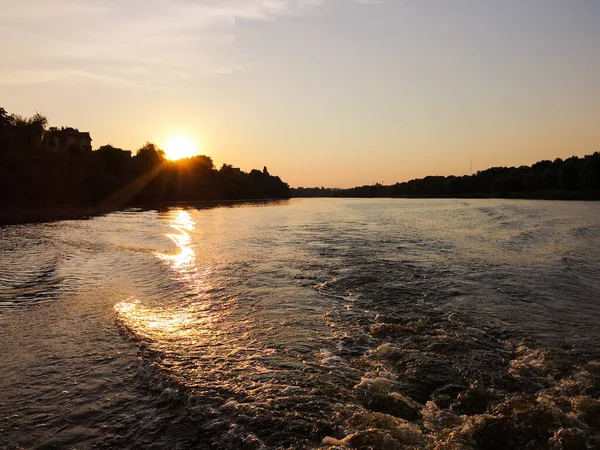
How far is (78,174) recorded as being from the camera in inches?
3563

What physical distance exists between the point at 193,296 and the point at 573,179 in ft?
506

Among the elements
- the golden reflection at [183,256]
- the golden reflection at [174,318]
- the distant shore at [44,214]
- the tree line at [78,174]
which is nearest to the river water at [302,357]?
the golden reflection at [174,318]

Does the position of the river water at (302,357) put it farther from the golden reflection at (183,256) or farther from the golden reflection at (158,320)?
the golden reflection at (183,256)

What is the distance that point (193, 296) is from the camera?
1309cm

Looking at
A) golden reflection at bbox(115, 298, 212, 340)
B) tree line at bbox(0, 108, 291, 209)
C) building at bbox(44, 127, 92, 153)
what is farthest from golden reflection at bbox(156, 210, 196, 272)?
building at bbox(44, 127, 92, 153)

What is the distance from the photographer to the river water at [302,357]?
18.0 ft

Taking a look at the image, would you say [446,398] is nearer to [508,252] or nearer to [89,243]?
[508,252]

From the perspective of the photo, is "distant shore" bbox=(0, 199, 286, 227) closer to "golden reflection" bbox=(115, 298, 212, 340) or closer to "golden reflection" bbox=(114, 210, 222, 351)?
"golden reflection" bbox=(114, 210, 222, 351)

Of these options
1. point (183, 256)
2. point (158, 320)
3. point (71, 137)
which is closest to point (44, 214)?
point (183, 256)

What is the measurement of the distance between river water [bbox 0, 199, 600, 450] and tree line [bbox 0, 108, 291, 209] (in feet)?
241

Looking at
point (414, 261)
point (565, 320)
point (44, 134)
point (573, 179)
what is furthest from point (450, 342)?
point (573, 179)

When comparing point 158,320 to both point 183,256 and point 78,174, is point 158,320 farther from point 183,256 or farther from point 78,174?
point 78,174

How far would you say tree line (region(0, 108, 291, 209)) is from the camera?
77250 millimetres

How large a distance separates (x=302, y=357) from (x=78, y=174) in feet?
319
